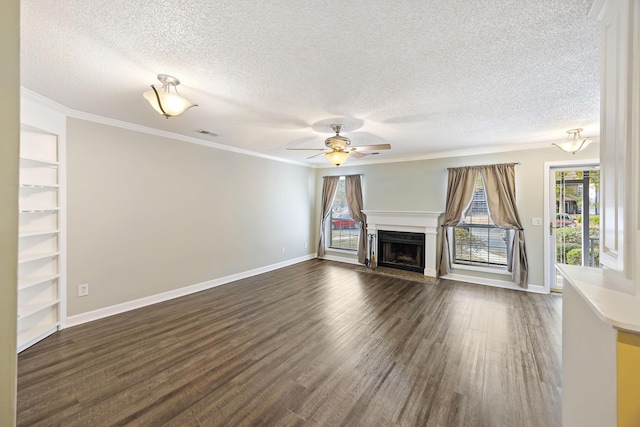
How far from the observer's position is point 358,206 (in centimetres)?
620

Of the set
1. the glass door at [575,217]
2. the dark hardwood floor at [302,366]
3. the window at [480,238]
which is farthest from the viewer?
the window at [480,238]

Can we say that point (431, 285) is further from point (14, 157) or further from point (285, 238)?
point (14, 157)

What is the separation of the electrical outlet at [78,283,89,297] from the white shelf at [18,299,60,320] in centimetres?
22

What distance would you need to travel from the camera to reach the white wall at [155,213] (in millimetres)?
3094

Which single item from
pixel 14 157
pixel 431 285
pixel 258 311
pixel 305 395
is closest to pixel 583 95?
pixel 431 285

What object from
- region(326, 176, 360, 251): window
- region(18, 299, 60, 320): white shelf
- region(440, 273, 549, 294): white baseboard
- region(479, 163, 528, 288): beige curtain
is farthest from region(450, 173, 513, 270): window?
region(18, 299, 60, 320): white shelf

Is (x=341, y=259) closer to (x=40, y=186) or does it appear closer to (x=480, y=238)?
(x=480, y=238)

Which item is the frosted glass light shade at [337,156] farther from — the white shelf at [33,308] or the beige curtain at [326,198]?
the white shelf at [33,308]

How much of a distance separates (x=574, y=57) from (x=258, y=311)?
161 inches

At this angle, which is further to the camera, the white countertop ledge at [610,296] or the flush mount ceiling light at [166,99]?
the flush mount ceiling light at [166,99]

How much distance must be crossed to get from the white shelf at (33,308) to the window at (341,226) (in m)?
5.25

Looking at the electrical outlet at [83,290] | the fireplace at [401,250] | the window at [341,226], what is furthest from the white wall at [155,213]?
the fireplace at [401,250]

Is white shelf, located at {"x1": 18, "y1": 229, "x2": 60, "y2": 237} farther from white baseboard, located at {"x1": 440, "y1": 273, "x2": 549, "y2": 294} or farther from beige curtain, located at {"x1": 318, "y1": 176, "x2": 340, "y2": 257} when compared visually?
white baseboard, located at {"x1": 440, "y1": 273, "x2": 549, "y2": 294}

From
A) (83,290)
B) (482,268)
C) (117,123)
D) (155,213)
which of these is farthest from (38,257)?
(482,268)
